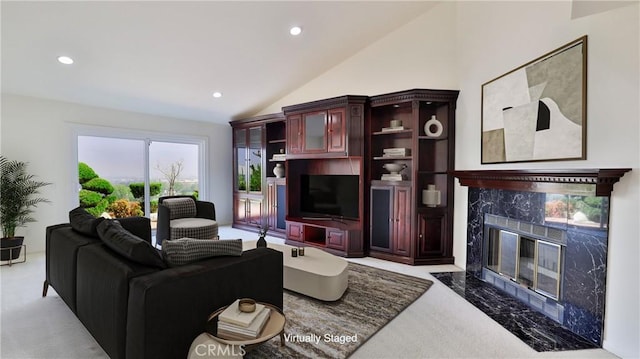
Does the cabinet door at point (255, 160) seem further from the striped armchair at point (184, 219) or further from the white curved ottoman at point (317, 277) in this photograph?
the white curved ottoman at point (317, 277)

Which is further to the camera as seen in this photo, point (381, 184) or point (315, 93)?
point (315, 93)

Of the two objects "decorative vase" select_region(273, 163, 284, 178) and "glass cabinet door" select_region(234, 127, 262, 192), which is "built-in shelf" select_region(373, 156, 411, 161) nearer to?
"decorative vase" select_region(273, 163, 284, 178)

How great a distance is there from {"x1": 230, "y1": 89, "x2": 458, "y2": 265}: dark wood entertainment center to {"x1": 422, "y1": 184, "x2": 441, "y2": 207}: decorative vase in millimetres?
49

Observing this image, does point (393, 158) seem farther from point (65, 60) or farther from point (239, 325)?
point (65, 60)

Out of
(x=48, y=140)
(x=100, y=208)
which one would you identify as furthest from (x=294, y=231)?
(x=48, y=140)

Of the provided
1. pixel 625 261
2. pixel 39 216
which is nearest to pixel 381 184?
pixel 625 261

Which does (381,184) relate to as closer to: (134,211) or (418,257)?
(418,257)

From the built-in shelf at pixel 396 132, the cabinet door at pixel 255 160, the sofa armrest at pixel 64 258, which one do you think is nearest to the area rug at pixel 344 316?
the sofa armrest at pixel 64 258

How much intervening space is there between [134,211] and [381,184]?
4.59 metres

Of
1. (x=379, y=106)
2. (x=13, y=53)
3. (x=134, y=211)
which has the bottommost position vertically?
(x=134, y=211)

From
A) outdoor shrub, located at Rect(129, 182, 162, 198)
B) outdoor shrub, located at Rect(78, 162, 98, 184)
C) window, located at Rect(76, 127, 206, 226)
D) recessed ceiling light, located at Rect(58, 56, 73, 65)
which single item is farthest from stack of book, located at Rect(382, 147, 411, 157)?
outdoor shrub, located at Rect(78, 162, 98, 184)

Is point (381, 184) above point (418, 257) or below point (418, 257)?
above

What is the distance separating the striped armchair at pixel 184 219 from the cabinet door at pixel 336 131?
219cm

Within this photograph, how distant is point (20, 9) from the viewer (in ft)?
9.56
